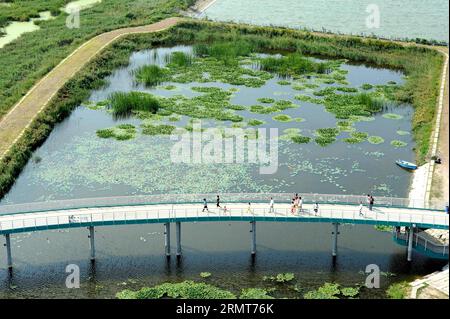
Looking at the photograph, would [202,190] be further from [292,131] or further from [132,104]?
[132,104]

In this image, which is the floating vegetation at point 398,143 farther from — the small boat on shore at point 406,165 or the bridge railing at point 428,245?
the bridge railing at point 428,245

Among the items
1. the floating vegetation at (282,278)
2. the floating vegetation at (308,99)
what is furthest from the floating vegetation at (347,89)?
the floating vegetation at (282,278)

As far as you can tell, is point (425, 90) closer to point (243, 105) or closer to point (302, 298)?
point (243, 105)

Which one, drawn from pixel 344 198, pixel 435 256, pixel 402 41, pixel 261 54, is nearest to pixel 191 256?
pixel 344 198

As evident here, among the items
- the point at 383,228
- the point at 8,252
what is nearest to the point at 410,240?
the point at 383,228

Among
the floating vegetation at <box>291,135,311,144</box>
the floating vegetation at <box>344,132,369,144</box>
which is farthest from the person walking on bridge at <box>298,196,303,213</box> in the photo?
the floating vegetation at <box>344,132,369,144</box>

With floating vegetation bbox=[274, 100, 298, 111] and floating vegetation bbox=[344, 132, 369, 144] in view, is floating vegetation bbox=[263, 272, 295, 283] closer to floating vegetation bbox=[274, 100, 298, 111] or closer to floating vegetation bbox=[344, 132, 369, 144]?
floating vegetation bbox=[344, 132, 369, 144]
